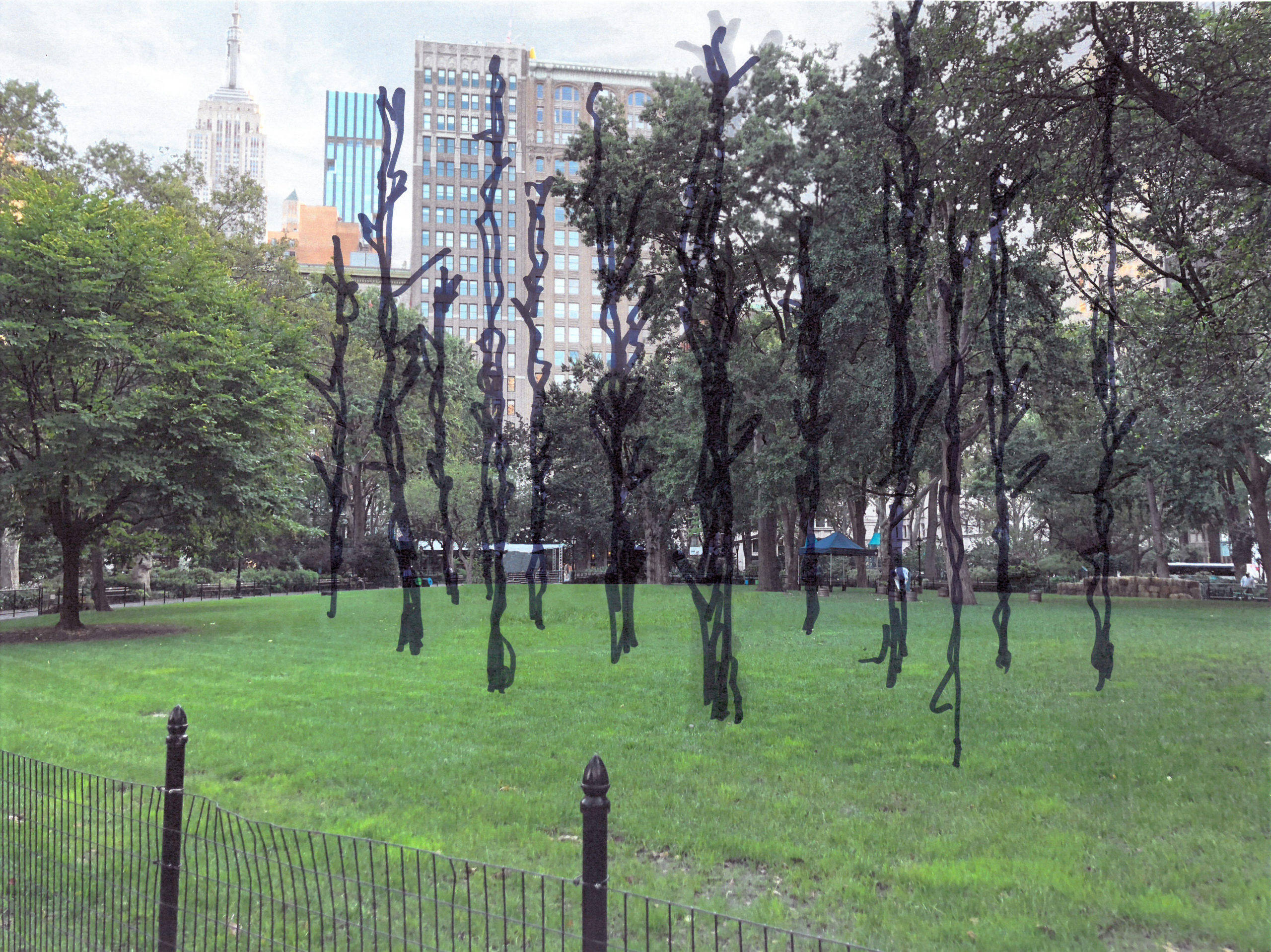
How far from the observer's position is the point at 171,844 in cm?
408

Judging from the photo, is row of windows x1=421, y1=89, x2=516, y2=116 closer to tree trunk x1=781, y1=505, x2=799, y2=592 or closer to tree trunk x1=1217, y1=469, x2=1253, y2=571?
tree trunk x1=781, y1=505, x2=799, y2=592

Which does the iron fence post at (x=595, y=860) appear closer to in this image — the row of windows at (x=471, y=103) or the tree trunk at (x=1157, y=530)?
the row of windows at (x=471, y=103)

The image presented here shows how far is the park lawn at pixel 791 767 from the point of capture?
4547 millimetres

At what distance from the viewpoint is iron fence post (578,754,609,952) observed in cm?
279

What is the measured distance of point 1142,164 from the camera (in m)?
8.24

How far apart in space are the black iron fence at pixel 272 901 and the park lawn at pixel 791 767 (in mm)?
263

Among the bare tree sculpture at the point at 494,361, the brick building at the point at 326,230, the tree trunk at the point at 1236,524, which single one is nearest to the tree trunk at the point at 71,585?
the brick building at the point at 326,230

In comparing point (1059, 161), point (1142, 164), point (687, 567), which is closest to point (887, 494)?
point (687, 567)

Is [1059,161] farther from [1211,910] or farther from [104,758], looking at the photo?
[104,758]

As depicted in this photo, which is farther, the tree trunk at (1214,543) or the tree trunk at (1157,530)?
the tree trunk at (1214,543)

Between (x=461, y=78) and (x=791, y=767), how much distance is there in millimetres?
9055

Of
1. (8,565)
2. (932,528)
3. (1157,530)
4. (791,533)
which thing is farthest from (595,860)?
(8,565)

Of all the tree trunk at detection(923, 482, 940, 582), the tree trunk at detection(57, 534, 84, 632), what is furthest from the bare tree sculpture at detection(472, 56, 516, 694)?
the tree trunk at detection(923, 482, 940, 582)

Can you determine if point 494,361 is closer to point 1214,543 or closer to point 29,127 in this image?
point 29,127
